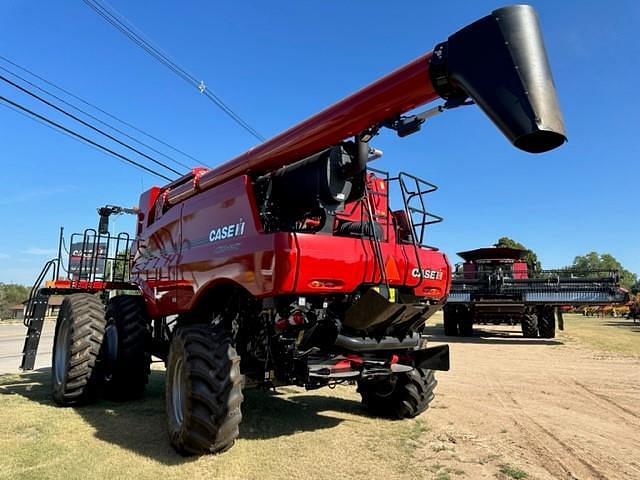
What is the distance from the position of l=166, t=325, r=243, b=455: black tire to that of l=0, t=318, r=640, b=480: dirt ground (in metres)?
0.18

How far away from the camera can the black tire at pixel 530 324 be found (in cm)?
1738

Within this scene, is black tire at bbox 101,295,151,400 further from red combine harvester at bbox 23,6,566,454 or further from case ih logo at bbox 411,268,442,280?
case ih logo at bbox 411,268,442,280

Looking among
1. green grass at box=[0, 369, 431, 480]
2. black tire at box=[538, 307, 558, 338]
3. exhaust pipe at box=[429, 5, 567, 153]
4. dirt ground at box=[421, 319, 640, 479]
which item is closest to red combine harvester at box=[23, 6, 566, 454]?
exhaust pipe at box=[429, 5, 567, 153]

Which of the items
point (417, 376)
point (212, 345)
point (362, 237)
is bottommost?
point (417, 376)

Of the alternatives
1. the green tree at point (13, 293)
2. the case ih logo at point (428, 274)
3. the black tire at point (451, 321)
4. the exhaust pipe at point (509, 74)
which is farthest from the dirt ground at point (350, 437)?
the green tree at point (13, 293)

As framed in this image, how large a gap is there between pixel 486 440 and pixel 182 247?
12.7 ft

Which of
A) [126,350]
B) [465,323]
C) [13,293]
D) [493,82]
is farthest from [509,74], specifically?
[13,293]

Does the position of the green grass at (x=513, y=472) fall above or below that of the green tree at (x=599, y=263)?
below

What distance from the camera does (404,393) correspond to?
5.79m

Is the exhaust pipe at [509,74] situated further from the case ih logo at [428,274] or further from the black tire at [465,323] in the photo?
the black tire at [465,323]

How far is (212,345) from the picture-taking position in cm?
438

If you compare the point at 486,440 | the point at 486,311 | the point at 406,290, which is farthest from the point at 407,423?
the point at 486,311

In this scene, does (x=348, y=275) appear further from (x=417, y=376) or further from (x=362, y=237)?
(x=417, y=376)

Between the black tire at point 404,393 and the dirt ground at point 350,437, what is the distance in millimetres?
171
